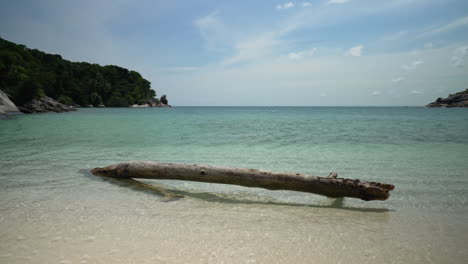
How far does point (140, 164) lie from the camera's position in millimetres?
5832

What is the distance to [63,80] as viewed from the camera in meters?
95.4

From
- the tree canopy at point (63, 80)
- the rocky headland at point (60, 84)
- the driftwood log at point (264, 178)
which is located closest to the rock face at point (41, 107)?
the rocky headland at point (60, 84)

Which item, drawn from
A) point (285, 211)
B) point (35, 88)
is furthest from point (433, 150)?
point (35, 88)

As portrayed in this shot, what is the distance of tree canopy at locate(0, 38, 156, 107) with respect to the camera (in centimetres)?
5160

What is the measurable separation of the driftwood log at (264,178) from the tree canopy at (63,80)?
55132 mm

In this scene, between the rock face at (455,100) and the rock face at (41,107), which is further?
the rock face at (455,100)

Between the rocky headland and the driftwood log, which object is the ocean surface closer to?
the driftwood log

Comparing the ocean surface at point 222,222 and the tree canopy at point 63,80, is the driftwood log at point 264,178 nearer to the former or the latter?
the ocean surface at point 222,222

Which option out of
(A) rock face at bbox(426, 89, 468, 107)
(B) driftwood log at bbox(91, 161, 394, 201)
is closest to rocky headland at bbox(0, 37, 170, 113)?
(B) driftwood log at bbox(91, 161, 394, 201)

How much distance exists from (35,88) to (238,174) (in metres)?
58.1

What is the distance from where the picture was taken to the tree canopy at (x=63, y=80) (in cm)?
5160

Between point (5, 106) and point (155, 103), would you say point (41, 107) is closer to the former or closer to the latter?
point (5, 106)

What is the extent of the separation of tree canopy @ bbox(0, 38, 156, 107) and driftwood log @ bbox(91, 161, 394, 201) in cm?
5513

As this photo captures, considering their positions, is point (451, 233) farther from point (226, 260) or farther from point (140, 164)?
point (140, 164)
